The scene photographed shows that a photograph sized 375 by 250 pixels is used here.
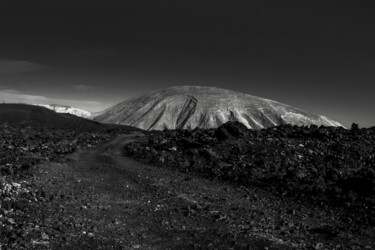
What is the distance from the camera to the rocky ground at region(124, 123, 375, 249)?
15.2 metres

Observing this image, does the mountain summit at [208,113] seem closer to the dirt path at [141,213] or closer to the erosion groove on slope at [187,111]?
the erosion groove on slope at [187,111]

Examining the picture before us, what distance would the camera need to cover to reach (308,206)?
61.9 ft

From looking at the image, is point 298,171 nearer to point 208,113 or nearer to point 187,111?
point 208,113

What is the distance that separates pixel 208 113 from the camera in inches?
6890

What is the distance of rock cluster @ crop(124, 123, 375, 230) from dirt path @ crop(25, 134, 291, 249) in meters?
2.69

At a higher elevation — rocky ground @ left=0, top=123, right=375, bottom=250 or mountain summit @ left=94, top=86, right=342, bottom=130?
mountain summit @ left=94, top=86, right=342, bottom=130

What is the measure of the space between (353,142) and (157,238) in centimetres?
2338

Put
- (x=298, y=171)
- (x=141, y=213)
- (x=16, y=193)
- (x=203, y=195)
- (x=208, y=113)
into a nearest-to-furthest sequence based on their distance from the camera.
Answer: (x=141, y=213) → (x=16, y=193) → (x=203, y=195) → (x=298, y=171) → (x=208, y=113)

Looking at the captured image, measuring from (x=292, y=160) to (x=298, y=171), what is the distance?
141 inches

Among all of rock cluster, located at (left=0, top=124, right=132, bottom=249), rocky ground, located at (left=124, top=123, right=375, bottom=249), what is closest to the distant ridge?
rocky ground, located at (left=124, top=123, right=375, bottom=249)

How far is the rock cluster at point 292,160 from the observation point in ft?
66.3

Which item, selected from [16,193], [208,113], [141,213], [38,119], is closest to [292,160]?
[141,213]

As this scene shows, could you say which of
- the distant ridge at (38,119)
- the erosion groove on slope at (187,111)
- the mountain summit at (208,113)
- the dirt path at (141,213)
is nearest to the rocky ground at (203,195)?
the dirt path at (141,213)

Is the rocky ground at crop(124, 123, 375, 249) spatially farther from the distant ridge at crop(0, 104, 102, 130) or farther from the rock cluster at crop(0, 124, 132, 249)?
the distant ridge at crop(0, 104, 102, 130)
